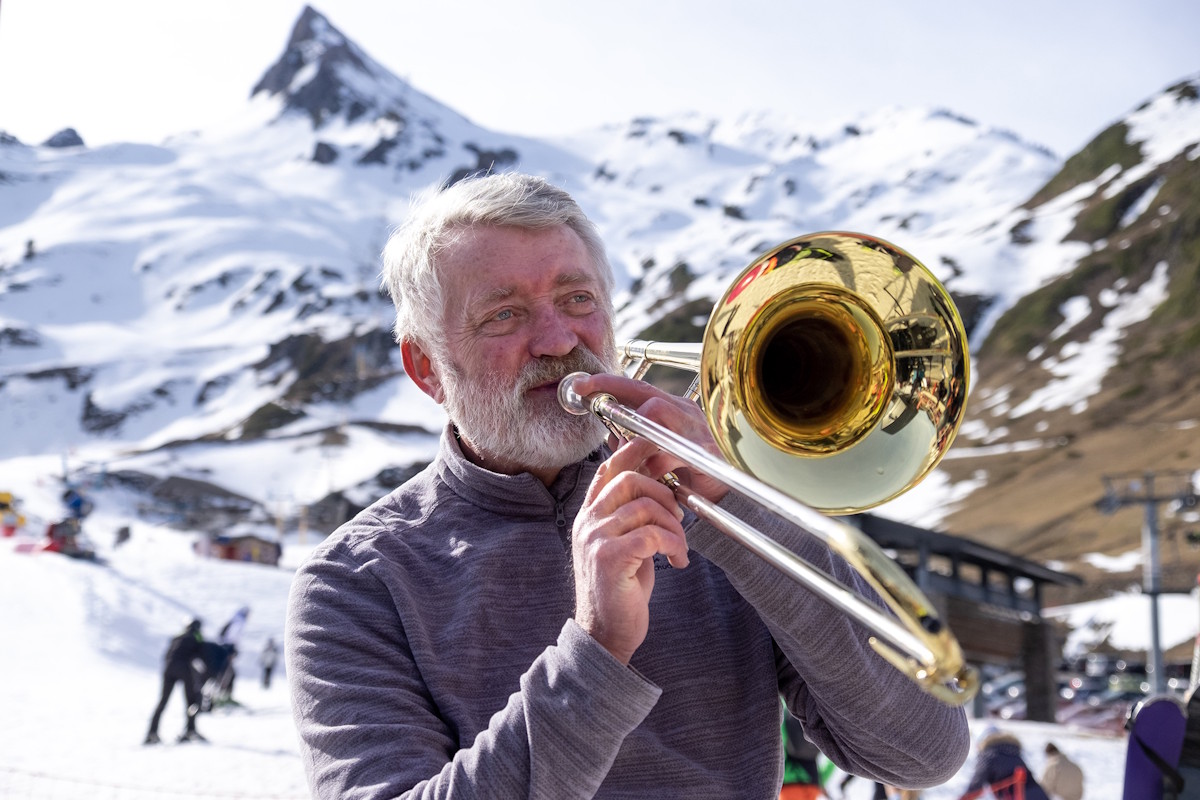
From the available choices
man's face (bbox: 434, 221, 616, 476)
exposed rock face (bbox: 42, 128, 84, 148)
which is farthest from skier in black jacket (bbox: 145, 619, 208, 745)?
exposed rock face (bbox: 42, 128, 84, 148)

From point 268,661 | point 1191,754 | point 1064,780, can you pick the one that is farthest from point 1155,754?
point 268,661

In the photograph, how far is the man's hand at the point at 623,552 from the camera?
1.86 m

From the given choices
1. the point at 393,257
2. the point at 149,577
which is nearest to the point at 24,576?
the point at 149,577

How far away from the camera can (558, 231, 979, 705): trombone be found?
83.7 inches

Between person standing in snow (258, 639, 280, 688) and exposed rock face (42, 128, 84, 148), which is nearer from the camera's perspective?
person standing in snow (258, 639, 280, 688)

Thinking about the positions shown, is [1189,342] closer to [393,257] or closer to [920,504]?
[920,504]

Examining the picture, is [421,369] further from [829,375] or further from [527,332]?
[829,375]

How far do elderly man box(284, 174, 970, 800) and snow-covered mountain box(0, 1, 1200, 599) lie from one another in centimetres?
5306

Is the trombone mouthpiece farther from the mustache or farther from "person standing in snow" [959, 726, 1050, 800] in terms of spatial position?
"person standing in snow" [959, 726, 1050, 800]

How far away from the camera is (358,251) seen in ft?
419

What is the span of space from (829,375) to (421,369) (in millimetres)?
940

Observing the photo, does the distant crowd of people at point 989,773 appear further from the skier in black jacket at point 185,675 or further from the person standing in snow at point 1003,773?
the skier in black jacket at point 185,675

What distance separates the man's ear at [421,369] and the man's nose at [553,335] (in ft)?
1.07

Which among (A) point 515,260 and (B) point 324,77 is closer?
(A) point 515,260
